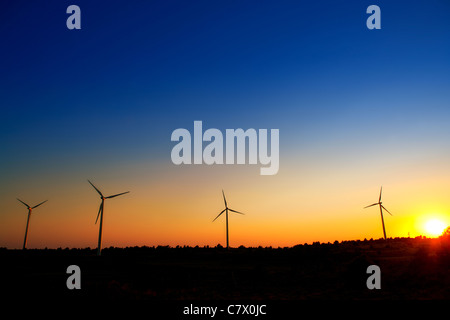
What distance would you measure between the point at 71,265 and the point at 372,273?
58636mm

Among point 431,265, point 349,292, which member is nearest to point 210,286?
point 349,292
